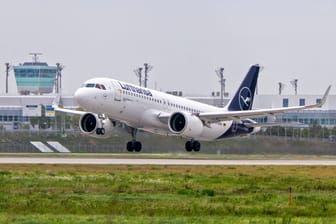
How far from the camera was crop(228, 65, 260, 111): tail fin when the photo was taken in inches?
3541

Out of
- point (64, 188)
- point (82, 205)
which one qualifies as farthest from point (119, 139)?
point (82, 205)

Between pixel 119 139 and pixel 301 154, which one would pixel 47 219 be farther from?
pixel 119 139

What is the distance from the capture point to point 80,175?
54.4 meters

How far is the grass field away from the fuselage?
10744 millimetres

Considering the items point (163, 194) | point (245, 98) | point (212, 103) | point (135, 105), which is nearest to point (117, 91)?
point (135, 105)

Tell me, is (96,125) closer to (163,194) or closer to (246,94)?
(246,94)

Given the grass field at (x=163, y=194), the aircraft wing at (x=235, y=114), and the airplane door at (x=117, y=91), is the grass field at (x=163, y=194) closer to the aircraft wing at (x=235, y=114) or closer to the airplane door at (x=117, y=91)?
the airplane door at (x=117, y=91)

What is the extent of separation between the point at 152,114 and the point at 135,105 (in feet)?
7.60

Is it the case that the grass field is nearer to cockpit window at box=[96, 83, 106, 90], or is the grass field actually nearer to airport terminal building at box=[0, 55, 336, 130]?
cockpit window at box=[96, 83, 106, 90]

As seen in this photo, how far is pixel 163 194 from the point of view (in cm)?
4481

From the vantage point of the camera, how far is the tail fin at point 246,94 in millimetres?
89938

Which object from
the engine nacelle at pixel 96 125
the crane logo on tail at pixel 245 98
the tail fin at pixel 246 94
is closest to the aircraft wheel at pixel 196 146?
the engine nacelle at pixel 96 125

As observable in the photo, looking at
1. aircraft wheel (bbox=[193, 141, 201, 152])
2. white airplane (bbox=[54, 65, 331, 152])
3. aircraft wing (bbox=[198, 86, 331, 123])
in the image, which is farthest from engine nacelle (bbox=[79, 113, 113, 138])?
aircraft wing (bbox=[198, 86, 331, 123])

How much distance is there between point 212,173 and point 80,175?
7.91 metres
